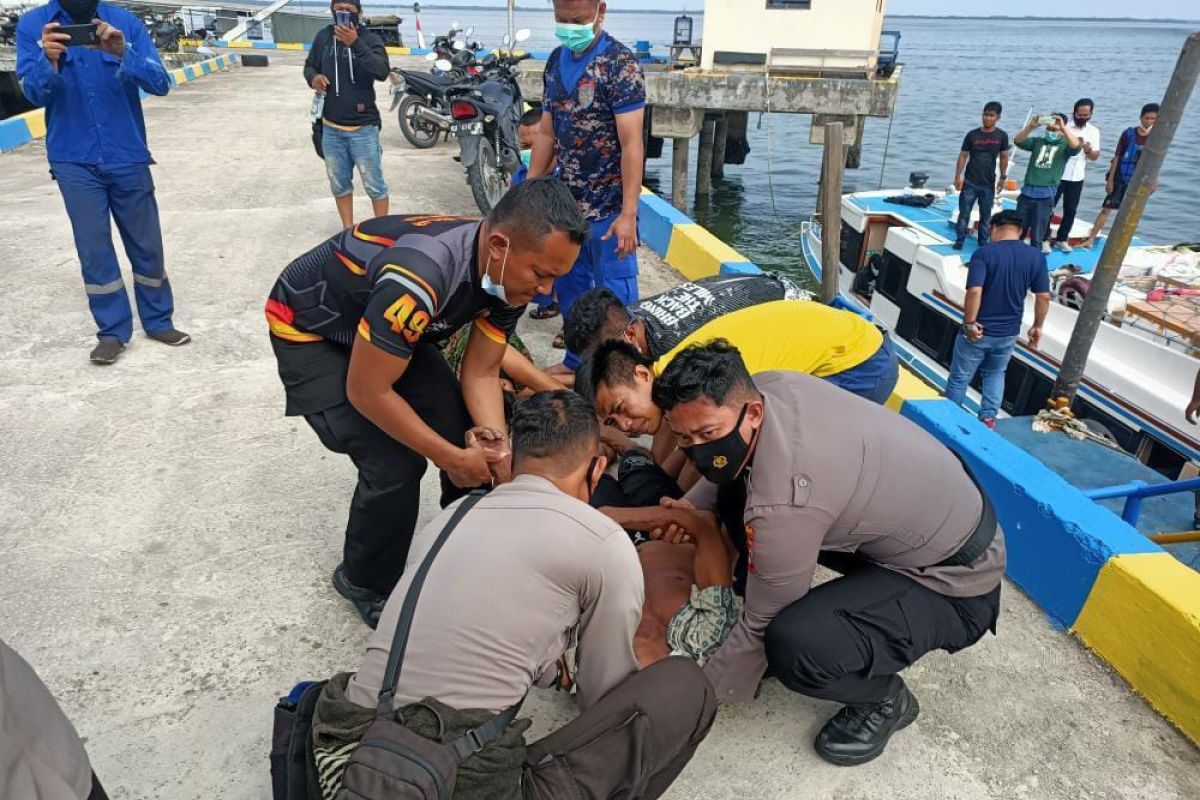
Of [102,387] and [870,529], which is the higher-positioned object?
[870,529]

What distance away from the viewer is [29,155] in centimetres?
934

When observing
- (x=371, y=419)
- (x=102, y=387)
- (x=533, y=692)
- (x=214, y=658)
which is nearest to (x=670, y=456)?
(x=533, y=692)

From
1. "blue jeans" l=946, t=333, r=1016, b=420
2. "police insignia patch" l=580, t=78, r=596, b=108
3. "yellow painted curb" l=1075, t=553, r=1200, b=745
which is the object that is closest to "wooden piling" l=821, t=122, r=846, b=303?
"blue jeans" l=946, t=333, r=1016, b=420

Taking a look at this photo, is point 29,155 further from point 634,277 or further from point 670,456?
point 670,456

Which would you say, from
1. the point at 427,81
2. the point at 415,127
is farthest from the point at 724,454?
the point at 415,127

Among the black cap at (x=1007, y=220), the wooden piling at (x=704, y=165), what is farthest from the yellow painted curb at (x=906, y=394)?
the wooden piling at (x=704, y=165)

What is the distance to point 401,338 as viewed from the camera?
203 cm

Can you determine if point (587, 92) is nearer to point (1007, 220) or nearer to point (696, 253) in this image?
point (696, 253)

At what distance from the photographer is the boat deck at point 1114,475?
5.43 metres

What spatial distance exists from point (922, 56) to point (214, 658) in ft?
303

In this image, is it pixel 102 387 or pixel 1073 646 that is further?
pixel 102 387

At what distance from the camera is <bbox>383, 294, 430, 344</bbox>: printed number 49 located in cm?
200

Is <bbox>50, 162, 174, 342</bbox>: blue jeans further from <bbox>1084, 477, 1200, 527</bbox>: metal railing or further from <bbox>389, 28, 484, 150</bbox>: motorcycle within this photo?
<bbox>1084, 477, 1200, 527</bbox>: metal railing

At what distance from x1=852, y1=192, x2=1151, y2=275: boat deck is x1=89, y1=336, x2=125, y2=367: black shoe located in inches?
359
